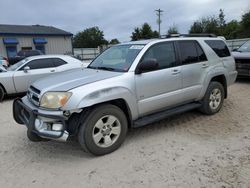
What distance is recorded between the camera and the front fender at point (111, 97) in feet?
11.0

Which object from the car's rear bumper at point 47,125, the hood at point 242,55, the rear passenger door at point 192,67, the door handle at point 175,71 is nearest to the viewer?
the car's rear bumper at point 47,125

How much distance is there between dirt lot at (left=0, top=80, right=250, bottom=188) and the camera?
3037 millimetres

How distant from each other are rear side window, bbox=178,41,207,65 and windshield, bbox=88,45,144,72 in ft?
3.15

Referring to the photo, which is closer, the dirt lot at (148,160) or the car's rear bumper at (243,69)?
the dirt lot at (148,160)

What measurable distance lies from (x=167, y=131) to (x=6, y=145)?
2942 mm

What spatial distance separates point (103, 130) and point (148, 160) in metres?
0.80

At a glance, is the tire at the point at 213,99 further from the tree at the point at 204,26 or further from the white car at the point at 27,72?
the tree at the point at 204,26

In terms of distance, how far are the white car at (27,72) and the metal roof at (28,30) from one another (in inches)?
887

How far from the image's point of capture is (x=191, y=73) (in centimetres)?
477

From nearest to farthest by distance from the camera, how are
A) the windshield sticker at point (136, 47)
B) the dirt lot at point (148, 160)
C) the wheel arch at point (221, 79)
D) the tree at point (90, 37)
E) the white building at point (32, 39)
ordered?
the dirt lot at point (148, 160), the windshield sticker at point (136, 47), the wheel arch at point (221, 79), the white building at point (32, 39), the tree at point (90, 37)

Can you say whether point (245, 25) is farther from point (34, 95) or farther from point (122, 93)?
point (34, 95)

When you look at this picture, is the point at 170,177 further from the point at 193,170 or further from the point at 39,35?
the point at 39,35

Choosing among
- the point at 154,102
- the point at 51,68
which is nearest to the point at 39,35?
the point at 51,68

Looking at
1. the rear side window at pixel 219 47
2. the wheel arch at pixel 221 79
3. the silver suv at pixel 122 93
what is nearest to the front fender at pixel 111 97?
→ the silver suv at pixel 122 93
